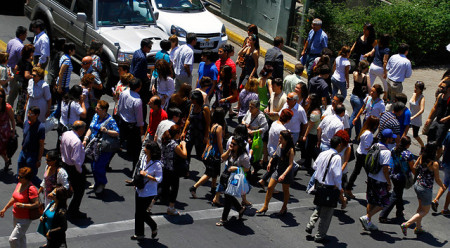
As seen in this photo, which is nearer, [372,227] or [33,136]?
[33,136]

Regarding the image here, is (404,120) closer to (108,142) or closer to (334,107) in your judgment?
(334,107)

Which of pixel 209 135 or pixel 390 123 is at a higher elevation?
pixel 390 123

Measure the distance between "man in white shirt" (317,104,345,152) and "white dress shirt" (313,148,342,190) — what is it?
164 centimetres

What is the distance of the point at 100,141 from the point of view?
11.1 metres

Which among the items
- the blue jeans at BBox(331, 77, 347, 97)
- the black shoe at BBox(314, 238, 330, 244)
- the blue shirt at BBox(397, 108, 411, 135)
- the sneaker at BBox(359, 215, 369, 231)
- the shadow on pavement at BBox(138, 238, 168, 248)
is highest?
the blue shirt at BBox(397, 108, 411, 135)

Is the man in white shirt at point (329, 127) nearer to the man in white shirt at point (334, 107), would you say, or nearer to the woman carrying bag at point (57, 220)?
the man in white shirt at point (334, 107)

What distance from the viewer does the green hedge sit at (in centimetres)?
1884

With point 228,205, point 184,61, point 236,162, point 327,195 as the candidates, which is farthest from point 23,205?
point 184,61

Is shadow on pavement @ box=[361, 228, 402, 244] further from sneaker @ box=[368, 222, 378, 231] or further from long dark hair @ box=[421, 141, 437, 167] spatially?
long dark hair @ box=[421, 141, 437, 167]

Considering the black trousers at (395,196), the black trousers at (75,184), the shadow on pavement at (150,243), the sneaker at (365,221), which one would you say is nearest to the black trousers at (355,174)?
the black trousers at (395,196)

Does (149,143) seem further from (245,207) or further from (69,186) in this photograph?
(245,207)

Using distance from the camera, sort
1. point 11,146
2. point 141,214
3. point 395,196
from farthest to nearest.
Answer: point 11,146
point 395,196
point 141,214

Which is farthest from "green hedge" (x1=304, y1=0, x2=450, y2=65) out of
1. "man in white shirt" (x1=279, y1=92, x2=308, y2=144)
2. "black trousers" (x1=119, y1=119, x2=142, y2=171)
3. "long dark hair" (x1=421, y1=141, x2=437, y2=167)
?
"black trousers" (x1=119, y1=119, x2=142, y2=171)

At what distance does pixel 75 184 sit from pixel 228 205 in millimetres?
2336
